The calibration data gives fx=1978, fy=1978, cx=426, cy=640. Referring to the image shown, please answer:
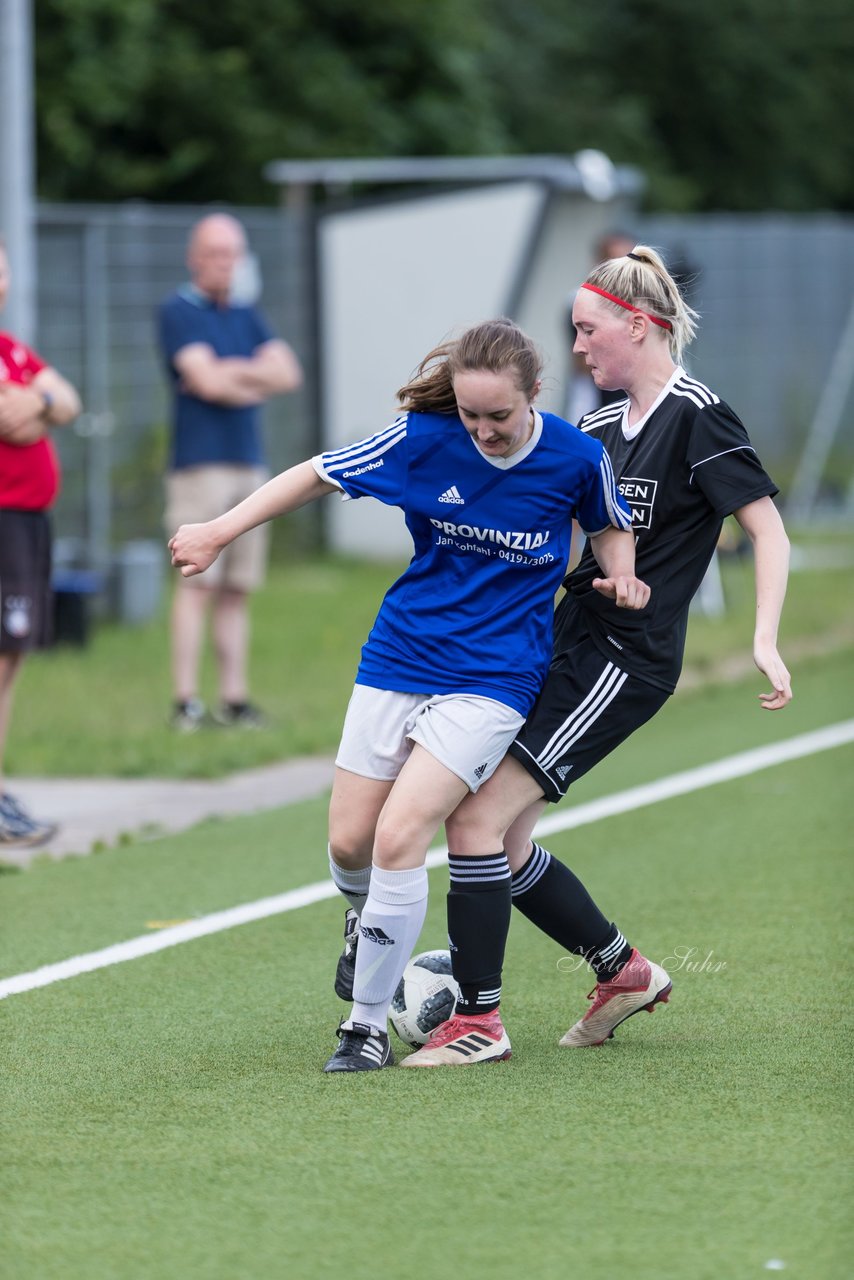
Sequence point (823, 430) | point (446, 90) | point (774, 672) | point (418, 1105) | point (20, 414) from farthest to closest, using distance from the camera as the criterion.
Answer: point (446, 90)
point (823, 430)
point (20, 414)
point (774, 672)
point (418, 1105)

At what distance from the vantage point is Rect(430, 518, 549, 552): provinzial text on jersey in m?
4.50

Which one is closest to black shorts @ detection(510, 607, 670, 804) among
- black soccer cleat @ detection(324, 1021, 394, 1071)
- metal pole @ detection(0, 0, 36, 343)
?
black soccer cleat @ detection(324, 1021, 394, 1071)

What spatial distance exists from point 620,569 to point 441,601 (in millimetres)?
422

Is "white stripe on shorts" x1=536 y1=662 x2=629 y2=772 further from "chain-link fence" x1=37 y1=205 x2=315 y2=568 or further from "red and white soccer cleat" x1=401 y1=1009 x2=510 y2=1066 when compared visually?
"chain-link fence" x1=37 y1=205 x2=315 y2=568

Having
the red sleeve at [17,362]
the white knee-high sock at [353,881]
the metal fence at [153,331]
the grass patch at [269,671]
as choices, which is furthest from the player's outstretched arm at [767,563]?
the metal fence at [153,331]

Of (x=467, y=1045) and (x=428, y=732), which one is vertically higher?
(x=428, y=732)

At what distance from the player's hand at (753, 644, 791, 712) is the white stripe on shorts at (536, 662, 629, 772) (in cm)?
37

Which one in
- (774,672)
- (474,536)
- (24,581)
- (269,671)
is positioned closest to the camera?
(774,672)

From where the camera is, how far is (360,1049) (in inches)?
181

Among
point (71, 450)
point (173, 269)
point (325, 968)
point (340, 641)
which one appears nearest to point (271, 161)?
point (173, 269)

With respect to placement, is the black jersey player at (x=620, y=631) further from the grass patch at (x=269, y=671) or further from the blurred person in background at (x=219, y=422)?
the blurred person in background at (x=219, y=422)

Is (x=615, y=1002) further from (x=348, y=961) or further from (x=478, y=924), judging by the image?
(x=348, y=961)

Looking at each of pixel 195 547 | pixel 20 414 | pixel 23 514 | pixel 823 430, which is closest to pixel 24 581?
pixel 23 514

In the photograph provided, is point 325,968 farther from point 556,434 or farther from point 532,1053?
point 556,434
